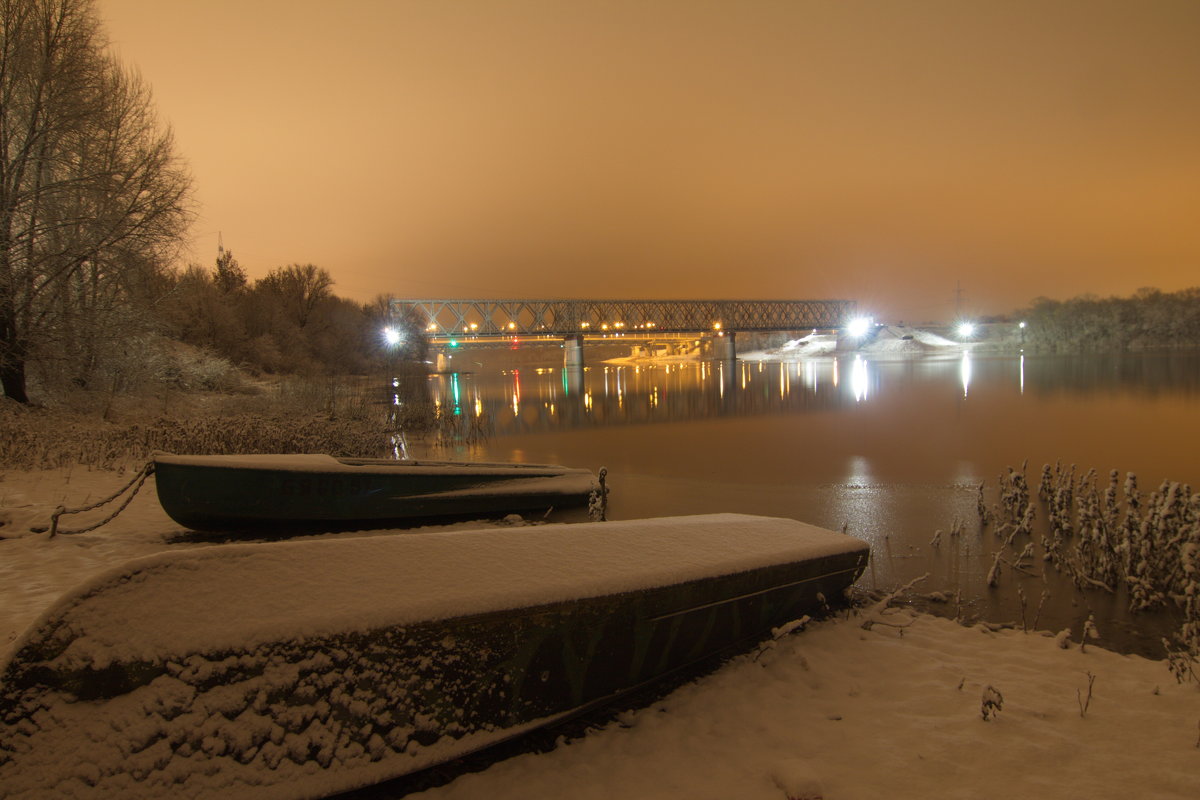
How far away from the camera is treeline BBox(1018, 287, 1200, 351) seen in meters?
98.1

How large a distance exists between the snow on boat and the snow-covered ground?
14.3 inches

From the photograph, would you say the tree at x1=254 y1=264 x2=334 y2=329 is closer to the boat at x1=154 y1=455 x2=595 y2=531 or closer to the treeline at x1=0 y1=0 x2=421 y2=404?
the treeline at x1=0 y1=0 x2=421 y2=404

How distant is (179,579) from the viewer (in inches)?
119

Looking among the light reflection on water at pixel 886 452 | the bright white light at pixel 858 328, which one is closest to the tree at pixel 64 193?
the light reflection on water at pixel 886 452

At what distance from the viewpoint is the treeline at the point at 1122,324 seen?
98.1 meters

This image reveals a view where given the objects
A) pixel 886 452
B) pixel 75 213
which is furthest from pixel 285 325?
pixel 886 452

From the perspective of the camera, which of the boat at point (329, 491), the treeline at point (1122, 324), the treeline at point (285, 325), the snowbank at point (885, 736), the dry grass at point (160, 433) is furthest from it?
the treeline at point (1122, 324)

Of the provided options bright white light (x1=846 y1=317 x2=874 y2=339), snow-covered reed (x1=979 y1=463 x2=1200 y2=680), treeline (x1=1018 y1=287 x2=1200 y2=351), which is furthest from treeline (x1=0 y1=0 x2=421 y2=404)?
bright white light (x1=846 y1=317 x2=874 y2=339)

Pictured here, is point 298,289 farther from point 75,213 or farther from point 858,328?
point 858,328

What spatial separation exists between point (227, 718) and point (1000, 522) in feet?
34.3

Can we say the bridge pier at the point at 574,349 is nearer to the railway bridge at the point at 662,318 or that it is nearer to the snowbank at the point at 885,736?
the railway bridge at the point at 662,318

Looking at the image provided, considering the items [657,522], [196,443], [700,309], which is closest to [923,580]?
[657,522]

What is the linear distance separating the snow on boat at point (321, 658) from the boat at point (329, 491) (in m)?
5.54

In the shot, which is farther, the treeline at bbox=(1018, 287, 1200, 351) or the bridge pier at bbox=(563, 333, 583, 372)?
the bridge pier at bbox=(563, 333, 583, 372)
